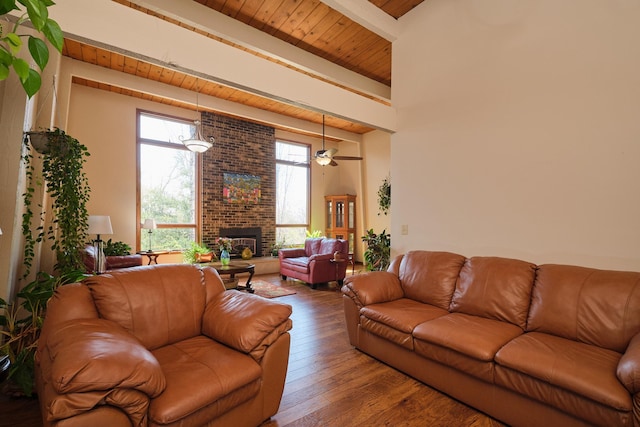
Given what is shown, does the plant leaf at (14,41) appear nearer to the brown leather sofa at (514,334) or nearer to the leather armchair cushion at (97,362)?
the leather armchair cushion at (97,362)

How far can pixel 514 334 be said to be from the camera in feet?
6.99

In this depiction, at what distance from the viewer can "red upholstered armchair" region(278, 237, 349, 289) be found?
5.47m

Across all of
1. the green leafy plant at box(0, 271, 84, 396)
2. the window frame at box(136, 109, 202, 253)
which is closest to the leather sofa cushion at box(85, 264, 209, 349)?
the green leafy plant at box(0, 271, 84, 396)

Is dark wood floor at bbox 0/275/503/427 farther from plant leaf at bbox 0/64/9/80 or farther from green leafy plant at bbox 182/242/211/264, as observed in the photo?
green leafy plant at bbox 182/242/211/264

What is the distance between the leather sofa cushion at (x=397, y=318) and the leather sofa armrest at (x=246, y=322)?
0.96 m

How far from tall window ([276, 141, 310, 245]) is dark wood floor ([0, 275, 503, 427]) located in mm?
5132

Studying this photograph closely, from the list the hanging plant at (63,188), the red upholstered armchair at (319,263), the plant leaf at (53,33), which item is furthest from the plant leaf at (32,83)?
the red upholstered armchair at (319,263)

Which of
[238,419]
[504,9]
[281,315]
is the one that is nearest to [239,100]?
[504,9]

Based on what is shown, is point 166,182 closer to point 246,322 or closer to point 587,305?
point 246,322

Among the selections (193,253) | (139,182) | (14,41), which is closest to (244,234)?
(193,253)

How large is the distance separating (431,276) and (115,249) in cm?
524

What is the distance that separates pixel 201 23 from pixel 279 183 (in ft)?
15.7

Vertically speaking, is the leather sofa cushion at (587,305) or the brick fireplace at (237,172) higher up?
the brick fireplace at (237,172)

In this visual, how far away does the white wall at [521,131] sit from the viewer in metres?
2.48
